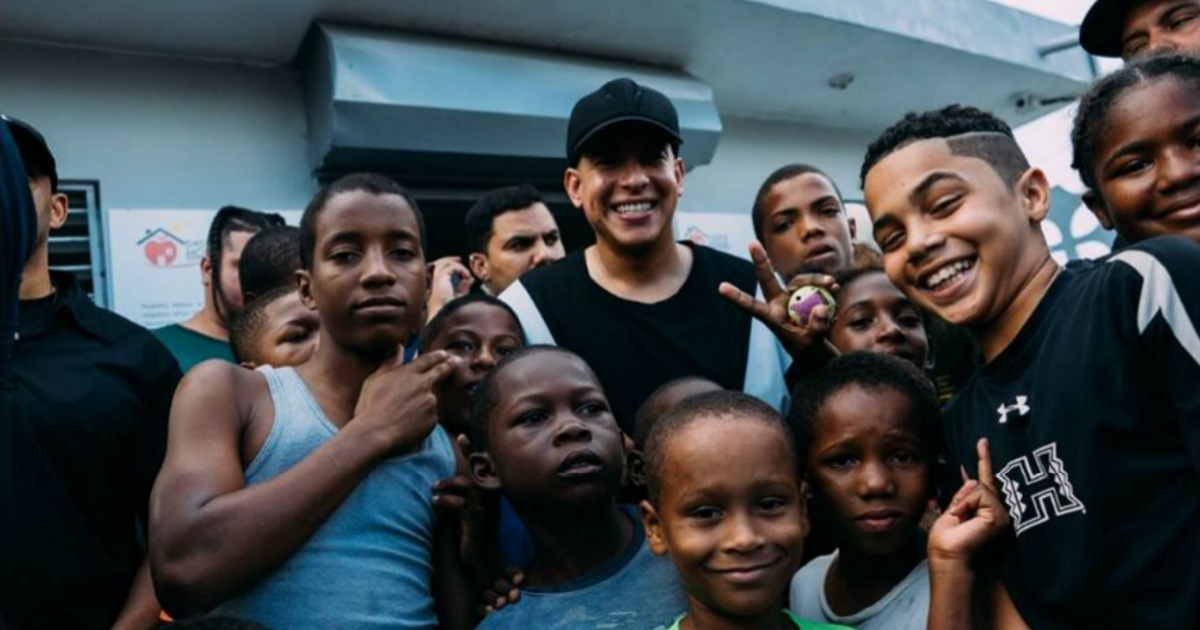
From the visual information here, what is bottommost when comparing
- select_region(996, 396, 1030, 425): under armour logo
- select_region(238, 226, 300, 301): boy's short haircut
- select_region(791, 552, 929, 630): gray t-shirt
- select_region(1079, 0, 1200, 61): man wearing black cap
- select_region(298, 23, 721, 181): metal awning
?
select_region(791, 552, 929, 630): gray t-shirt

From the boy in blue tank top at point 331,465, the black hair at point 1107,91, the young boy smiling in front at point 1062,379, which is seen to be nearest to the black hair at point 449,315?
the boy in blue tank top at point 331,465

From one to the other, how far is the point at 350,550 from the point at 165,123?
4280mm

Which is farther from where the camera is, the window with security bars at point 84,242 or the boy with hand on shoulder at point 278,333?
the window with security bars at point 84,242

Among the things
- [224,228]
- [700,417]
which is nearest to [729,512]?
[700,417]

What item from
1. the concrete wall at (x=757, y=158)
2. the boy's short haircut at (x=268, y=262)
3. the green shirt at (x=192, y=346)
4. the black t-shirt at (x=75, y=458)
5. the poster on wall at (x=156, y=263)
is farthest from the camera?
the concrete wall at (x=757, y=158)

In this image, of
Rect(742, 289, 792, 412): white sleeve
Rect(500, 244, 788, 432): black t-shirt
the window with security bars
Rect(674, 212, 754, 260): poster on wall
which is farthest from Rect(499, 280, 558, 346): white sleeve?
Rect(674, 212, 754, 260): poster on wall

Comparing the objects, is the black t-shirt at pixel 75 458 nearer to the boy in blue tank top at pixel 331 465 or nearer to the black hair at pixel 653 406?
the boy in blue tank top at pixel 331 465

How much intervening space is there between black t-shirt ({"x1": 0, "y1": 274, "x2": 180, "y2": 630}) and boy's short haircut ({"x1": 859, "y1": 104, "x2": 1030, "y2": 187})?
1.89 metres

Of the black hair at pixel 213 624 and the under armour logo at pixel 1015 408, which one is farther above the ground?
the under armour logo at pixel 1015 408

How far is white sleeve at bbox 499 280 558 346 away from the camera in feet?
8.68

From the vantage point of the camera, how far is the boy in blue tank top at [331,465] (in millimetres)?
1818

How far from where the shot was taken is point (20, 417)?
212cm

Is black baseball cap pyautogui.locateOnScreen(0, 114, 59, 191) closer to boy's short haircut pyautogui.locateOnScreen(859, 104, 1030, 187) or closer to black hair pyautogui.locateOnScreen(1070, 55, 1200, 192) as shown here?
boy's short haircut pyautogui.locateOnScreen(859, 104, 1030, 187)

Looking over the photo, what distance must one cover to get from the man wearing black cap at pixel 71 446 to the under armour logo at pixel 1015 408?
1.95m
